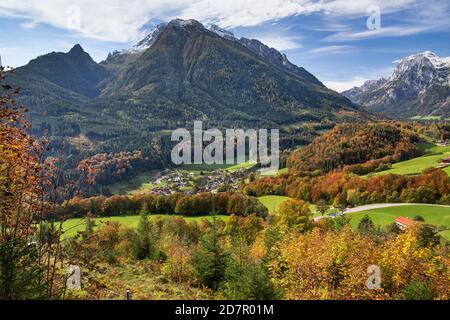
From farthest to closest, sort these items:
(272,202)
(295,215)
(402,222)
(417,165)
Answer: (417,165) < (272,202) < (295,215) < (402,222)

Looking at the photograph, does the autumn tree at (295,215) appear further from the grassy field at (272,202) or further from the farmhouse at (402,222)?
the grassy field at (272,202)

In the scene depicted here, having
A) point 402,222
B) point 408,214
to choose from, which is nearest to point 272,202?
point 408,214

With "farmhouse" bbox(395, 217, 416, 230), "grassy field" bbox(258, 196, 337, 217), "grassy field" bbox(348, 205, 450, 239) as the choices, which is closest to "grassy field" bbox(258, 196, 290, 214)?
"grassy field" bbox(258, 196, 337, 217)

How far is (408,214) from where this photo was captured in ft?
346

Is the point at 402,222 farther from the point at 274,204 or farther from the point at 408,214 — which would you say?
the point at 274,204

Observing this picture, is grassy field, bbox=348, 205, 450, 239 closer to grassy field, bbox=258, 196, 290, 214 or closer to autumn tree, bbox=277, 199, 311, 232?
autumn tree, bbox=277, 199, 311, 232

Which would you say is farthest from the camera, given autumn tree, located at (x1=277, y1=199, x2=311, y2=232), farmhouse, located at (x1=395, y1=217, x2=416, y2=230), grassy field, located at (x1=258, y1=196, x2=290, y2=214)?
grassy field, located at (x1=258, y1=196, x2=290, y2=214)

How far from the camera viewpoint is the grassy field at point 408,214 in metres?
97.8

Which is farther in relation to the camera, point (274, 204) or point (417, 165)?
point (417, 165)

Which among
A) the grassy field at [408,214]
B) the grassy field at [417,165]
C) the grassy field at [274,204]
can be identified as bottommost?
the grassy field at [274,204]

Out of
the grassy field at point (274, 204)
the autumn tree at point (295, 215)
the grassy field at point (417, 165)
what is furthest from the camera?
the grassy field at point (417, 165)

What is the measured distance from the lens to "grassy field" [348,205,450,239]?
97812 mm

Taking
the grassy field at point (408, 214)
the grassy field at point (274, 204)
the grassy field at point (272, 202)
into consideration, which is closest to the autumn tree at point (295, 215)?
the grassy field at point (408, 214)

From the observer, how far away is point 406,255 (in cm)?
3569
